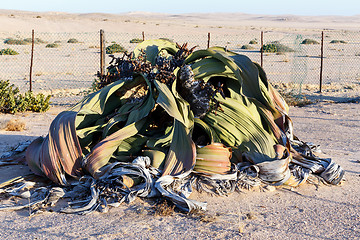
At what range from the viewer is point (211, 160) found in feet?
14.5

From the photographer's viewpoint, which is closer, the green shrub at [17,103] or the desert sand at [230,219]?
the desert sand at [230,219]

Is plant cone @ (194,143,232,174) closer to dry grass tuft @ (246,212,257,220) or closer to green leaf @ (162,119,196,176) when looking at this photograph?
green leaf @ (162,119,196,176)

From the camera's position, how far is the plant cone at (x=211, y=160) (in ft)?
14.5

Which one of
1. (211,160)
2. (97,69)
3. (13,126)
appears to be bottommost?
(13,126)

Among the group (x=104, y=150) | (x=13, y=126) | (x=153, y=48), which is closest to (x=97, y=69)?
(x=13, y=126)

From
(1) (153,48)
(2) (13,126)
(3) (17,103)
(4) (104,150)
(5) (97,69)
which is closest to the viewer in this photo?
(4) (104,150)

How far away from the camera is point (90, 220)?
378cm

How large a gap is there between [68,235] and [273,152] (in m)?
2.33

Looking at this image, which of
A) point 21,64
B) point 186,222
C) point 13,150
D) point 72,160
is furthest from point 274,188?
point 21,64

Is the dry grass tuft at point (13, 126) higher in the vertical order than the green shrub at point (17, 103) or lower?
lower

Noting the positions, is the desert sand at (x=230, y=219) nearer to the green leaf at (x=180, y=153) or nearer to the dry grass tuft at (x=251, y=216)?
the dry grass tuft at (x=251, y=216)

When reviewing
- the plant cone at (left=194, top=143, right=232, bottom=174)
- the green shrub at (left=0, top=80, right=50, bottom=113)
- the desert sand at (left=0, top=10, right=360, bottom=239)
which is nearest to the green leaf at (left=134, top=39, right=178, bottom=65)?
the plant cone at (left=194, top=143, right=232, bottom=174)

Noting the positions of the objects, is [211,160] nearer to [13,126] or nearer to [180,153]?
[180,153]

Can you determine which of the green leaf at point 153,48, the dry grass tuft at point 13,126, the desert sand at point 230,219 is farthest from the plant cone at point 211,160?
the dry grass tuft at point 13,126
